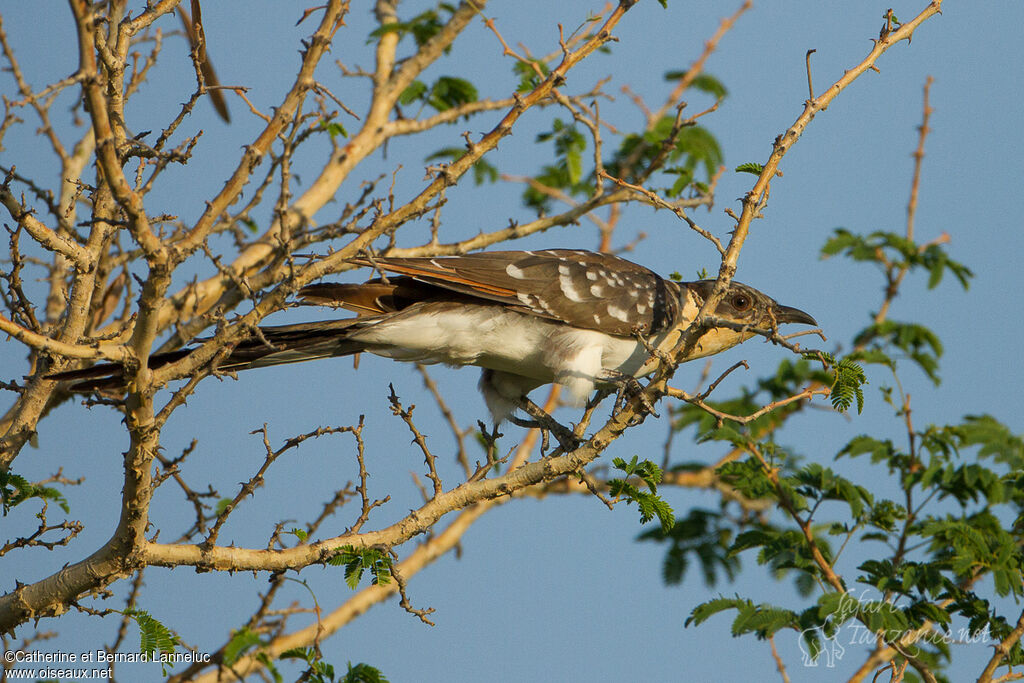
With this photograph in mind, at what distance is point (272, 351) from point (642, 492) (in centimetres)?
179

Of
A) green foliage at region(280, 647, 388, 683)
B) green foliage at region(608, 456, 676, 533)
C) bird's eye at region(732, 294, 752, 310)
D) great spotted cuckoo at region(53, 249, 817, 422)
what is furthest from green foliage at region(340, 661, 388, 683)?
bird's eye at region(732, 294, 752, 310)

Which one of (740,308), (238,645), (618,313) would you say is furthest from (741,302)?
(238,645)

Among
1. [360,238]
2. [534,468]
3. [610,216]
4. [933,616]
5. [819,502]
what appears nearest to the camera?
[360,238]

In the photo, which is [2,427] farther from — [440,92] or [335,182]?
[440,92]

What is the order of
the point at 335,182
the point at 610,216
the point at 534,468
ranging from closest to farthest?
the point at 534,468, the point at 335,182, the point at 610,216

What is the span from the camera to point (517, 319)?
208 inches

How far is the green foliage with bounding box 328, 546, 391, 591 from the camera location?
346cm

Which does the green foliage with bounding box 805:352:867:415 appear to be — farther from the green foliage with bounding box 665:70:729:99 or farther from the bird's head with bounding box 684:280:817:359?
the green foliage with bounding box 665:70:729:99

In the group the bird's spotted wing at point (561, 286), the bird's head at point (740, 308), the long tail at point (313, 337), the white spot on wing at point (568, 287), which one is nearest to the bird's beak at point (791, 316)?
the bird's head at point (740, 308)

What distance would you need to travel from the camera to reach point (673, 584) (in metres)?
6.70

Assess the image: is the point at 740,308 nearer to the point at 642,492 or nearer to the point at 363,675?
the point at 642,492

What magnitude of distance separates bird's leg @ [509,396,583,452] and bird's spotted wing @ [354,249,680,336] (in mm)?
622

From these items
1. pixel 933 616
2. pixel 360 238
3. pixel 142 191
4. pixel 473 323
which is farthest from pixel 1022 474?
pixel 142 191

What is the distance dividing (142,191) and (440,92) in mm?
2800
